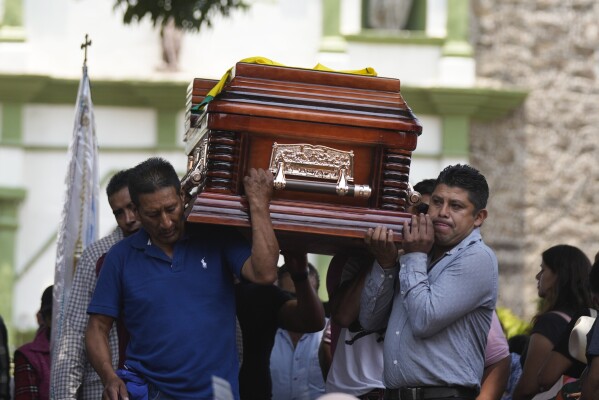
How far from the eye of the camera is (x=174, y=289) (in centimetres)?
618

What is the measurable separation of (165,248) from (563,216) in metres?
11.3

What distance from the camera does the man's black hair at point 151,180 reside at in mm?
6238

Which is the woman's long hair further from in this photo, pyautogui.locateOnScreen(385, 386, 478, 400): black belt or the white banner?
the white banner

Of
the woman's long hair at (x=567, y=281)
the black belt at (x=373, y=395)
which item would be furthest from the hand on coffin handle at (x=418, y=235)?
the woman's long hair at (x=567, y=281)

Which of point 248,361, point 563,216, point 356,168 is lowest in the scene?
point 563,216

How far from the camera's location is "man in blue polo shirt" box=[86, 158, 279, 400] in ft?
20.0

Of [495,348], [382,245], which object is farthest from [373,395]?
[382,245]

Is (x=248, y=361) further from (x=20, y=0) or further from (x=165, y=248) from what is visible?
(x=20, y=0)

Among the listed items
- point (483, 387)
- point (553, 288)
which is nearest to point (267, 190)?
point (483, 387)

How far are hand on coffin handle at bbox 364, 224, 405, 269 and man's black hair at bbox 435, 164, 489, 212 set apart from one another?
0.38 meters

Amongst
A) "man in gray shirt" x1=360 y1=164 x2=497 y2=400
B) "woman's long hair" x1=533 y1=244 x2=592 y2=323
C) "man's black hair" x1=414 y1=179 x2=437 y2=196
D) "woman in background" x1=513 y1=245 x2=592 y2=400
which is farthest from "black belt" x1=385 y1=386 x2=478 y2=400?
"woman's long hair" x1=533 y1=244 x2=592 y2=323

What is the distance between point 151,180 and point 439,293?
4.18ft

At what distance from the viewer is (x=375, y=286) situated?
630 centimetres

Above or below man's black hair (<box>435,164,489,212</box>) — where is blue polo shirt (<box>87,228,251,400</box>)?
below
